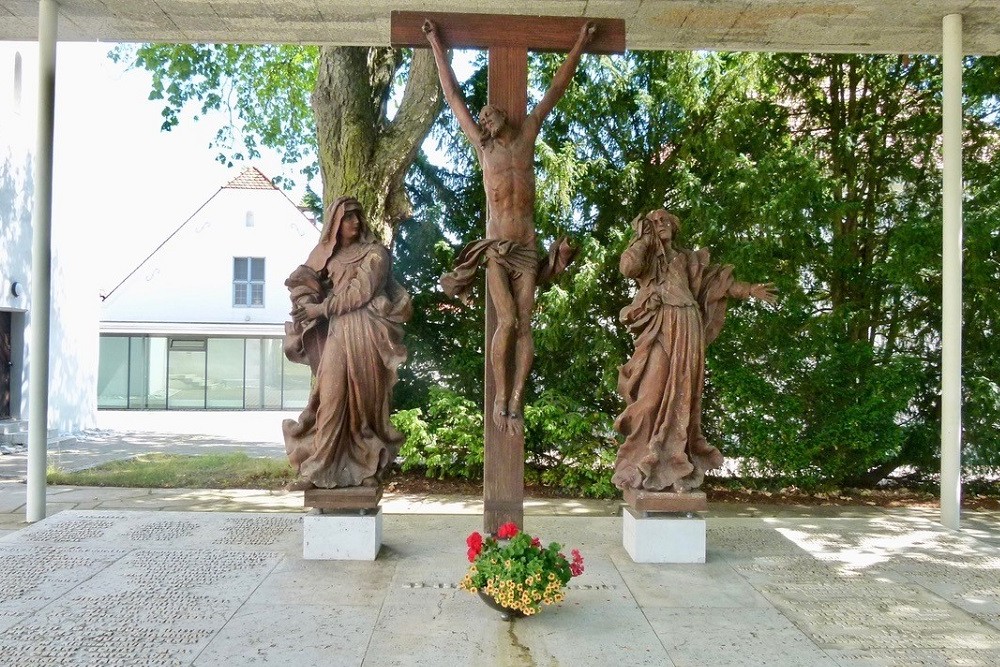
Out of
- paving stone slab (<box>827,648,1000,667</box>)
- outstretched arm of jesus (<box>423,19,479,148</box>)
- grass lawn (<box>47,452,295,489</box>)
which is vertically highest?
outstretched arm of jesus (<box>423,19,479,148</box>)

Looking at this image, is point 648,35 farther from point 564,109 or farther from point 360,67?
point 360,67

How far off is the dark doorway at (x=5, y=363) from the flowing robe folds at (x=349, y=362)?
1060 centimetres

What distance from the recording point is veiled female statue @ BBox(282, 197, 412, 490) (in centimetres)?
564

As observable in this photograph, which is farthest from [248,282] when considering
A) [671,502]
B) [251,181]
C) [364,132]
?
[671,502]

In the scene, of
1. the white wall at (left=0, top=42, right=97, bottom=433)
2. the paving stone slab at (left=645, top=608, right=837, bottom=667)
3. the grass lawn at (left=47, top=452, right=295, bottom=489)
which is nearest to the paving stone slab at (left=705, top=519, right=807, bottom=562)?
the paving stone slab at (left=645, top=608, right=837, bottom=667)

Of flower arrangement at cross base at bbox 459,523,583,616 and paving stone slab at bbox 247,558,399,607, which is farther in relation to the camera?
paving stone slab at bbox 247,558,399,607

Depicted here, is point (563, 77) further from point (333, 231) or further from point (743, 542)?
point (743, 542)

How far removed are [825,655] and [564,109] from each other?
23.9 feet

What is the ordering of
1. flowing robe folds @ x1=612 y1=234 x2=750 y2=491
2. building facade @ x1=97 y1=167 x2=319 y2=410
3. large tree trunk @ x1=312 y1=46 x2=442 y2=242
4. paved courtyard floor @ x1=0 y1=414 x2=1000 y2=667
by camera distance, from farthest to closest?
building facade @ x1=97 y1=167 x2=319 y2=410 < large tree trunk @ x1=312 y1=46 x2=442 y2=242 < flowing robe folds @ x1=612 y1=234 x2=750 y2=491 < paved courtyard floor @ x1=0 y1=414 x2=1000 y2=667

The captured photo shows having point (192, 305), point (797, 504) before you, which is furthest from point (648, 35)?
point (192, 305)

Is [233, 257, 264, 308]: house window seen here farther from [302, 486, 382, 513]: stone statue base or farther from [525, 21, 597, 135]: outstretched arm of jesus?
[525, 21, 597, 135]: outstretched arm of jesus

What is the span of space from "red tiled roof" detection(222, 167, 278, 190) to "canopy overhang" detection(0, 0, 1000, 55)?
15.7 metres

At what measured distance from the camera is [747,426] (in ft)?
30.2

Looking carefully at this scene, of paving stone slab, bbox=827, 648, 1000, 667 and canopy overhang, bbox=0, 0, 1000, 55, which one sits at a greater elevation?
canopy overhang, bbox=0, 0, 1000, 55
